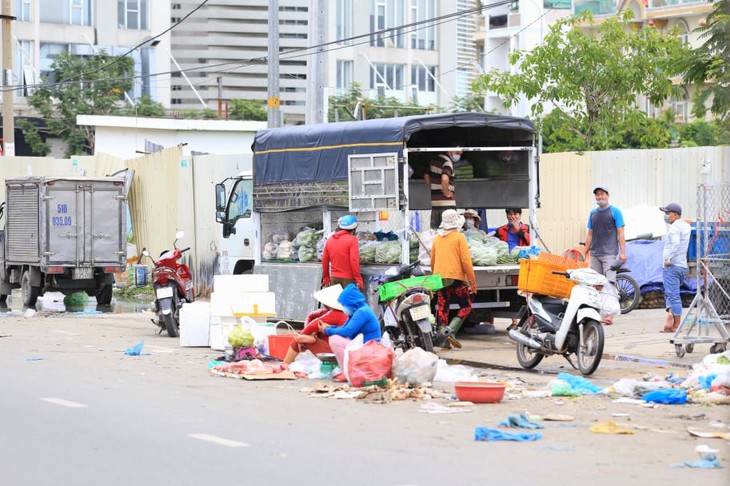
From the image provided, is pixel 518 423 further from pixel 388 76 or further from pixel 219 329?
pixel 388 76

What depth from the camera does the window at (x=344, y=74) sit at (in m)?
60.8

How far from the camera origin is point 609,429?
29.6ft

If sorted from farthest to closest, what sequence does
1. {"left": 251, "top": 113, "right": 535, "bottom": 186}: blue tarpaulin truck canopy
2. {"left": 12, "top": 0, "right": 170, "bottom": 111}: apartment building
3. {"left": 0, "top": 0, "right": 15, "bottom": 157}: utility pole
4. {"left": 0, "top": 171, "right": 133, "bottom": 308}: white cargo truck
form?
1. {"left": 12, "top": 0, "right": 170, "bottom": 111}: apartment building
2. {"left": 0, "top": 0, "right": 15, "bottom": 157}: utility pole
3. {"left": 0, "top": 171, "right": 133, "bottom": 308}: white cargo truck
4. {"left": 251, "top": 113, "right": 535, "bottom": 186}: blue tarpaulin truck canopy

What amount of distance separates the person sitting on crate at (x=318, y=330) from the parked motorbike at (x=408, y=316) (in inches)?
47.5

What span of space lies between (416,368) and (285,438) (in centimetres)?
289

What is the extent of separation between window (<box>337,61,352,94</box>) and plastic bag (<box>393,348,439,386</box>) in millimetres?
49732

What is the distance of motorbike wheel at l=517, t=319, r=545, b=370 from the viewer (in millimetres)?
13031

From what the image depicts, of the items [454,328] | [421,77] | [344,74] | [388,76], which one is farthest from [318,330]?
[421,77]

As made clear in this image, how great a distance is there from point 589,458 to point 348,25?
54292 millimetres

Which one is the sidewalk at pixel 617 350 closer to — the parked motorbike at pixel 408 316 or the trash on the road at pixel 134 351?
the parked motorbike at pixel 408 316

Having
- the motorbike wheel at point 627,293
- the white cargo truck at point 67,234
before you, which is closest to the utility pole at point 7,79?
the white cargo truck at point 67,234

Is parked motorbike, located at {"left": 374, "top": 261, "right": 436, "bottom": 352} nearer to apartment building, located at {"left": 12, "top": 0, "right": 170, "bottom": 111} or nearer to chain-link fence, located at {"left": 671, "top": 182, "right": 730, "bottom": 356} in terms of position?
chain-link fence, located at {"left": 671, "top": 182, "right": 730, "bottom": 356}

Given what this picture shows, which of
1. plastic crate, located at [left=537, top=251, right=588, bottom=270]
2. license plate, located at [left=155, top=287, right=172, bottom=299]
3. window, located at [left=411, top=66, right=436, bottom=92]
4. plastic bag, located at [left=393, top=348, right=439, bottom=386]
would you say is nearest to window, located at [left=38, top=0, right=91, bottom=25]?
window, located at [left=411, top=66, right=436, bottom=92]

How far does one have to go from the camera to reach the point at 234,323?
14.8 m
